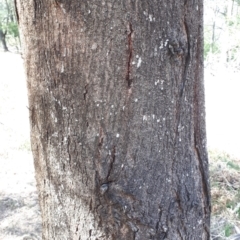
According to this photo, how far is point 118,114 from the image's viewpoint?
1.07 metres

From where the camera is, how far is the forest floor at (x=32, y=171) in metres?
2.90

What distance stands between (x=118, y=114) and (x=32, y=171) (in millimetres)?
3243

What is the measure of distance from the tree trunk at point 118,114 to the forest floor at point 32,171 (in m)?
1.47

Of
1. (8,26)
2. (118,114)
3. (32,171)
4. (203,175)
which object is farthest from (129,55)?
(8,26)

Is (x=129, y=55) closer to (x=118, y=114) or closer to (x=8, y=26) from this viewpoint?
(x=118, y=114)

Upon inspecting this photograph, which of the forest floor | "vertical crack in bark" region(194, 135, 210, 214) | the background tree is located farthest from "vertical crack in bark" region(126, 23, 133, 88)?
the background tree

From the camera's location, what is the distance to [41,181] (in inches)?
48.7

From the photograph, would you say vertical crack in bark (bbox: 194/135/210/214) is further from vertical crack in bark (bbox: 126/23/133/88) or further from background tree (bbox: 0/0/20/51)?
background tree (bbox: 0/0/20/51)

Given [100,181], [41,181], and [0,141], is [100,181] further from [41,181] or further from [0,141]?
[0,141]

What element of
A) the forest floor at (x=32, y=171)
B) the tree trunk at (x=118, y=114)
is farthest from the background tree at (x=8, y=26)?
the tree trunk at (x=118, y=114)

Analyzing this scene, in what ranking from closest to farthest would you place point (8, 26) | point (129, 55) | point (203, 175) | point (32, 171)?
point (129, 55) → point (203, 175) → point (32, 171) → point (8, 26)

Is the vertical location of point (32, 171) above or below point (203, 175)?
below

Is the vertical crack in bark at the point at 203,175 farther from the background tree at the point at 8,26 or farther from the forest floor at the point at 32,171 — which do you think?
the background tree at the point at 8,26

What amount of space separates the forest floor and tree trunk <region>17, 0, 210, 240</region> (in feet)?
4.83
